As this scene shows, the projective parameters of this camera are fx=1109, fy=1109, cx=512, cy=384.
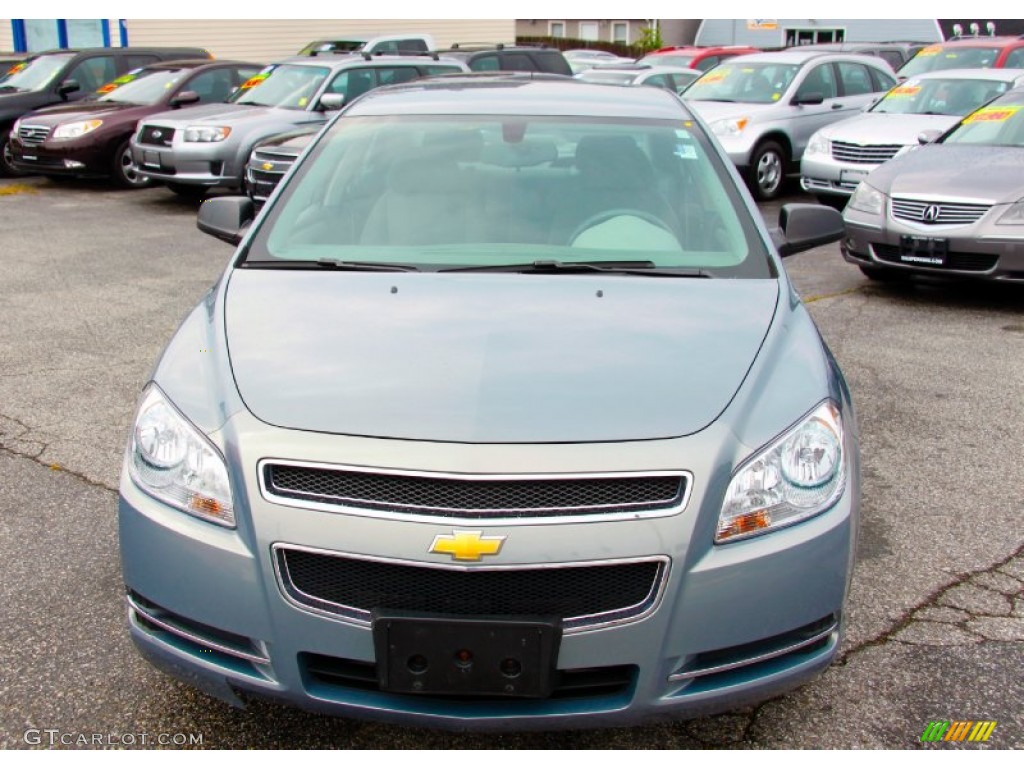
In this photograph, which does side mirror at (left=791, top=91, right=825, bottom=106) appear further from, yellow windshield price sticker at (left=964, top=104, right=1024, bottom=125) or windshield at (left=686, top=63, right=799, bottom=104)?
yellow windshield price sticker at (left=964, top=104, right=1024, bottom=125)

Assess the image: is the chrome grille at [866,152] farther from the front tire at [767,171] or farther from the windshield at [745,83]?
the windshield at [745,83]

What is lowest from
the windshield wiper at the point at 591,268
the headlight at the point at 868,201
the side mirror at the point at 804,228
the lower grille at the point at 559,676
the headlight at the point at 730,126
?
the headlight at the point at 730,126

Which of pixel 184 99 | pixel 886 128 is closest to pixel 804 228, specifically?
pixel 886 128

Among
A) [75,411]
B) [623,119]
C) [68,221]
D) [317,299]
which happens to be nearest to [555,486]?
[317,299]

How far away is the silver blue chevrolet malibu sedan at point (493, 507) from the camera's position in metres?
2.36

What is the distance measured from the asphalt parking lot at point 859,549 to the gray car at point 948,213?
0.35 m

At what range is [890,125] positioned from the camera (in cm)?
1186

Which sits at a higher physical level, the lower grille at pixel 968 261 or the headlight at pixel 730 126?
the headlight at pixel 730 126

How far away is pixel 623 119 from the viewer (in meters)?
4.14

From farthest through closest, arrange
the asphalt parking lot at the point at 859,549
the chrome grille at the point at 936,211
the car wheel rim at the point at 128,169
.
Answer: the car wheel rim at the point at 128,169 → the chrome grille at the point at 936,211 → the asphalt parking lot at the point at 859,549

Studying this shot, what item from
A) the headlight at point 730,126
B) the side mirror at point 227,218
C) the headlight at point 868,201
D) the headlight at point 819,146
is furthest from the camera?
the headlight at point 730,126

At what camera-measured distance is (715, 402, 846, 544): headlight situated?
2.47 meters

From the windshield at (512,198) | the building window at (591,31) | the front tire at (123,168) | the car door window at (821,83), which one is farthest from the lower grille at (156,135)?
the building window at (591,31)

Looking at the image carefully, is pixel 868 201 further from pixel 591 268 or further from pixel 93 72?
pixel 93 72
